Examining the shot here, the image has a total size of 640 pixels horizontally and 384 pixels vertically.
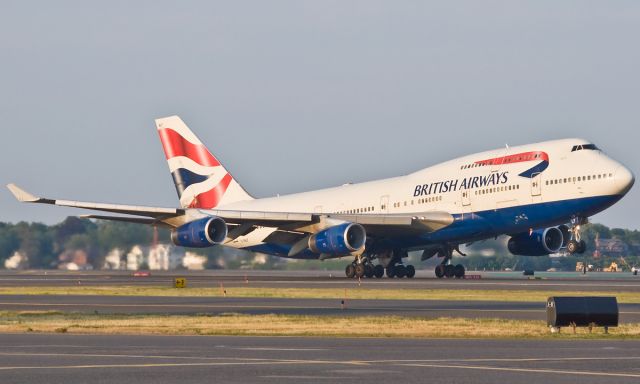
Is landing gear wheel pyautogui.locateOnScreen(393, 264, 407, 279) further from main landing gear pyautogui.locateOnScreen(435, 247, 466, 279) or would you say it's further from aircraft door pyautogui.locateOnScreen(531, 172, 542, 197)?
aircraft door pyautogui.locateOnScreen(531, 172, 542, 197)

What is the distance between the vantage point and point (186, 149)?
84250 millimetres

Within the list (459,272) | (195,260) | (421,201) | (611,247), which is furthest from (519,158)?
(611,247)

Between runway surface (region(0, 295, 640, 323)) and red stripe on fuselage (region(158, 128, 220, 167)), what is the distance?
33272 millimetres

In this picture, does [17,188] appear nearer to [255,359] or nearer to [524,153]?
[524,153]

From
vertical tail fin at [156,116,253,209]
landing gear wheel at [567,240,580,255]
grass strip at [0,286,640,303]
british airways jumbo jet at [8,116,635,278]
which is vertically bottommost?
grass strip at [0,286,640,303]

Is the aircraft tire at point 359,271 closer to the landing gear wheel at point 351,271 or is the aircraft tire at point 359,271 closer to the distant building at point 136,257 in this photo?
the landing gear wheel at point 351,271

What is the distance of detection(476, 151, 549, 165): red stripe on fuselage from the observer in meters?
65.3

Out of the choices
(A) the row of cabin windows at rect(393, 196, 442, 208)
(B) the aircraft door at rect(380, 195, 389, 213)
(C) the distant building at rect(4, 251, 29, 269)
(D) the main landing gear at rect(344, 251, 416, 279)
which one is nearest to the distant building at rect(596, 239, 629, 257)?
(D) the main landing gear at rect(344, 251, 416, 279)

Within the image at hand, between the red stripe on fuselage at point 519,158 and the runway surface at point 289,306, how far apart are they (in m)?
20.8

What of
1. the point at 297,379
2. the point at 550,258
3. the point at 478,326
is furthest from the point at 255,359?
the point at 550,258

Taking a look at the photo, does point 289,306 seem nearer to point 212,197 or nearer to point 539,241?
point 539,241

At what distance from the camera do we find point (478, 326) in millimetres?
32000

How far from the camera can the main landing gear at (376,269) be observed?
72750 mm

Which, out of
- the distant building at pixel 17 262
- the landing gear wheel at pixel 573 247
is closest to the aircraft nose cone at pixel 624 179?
the landing gear wheel at pixel 573 247
